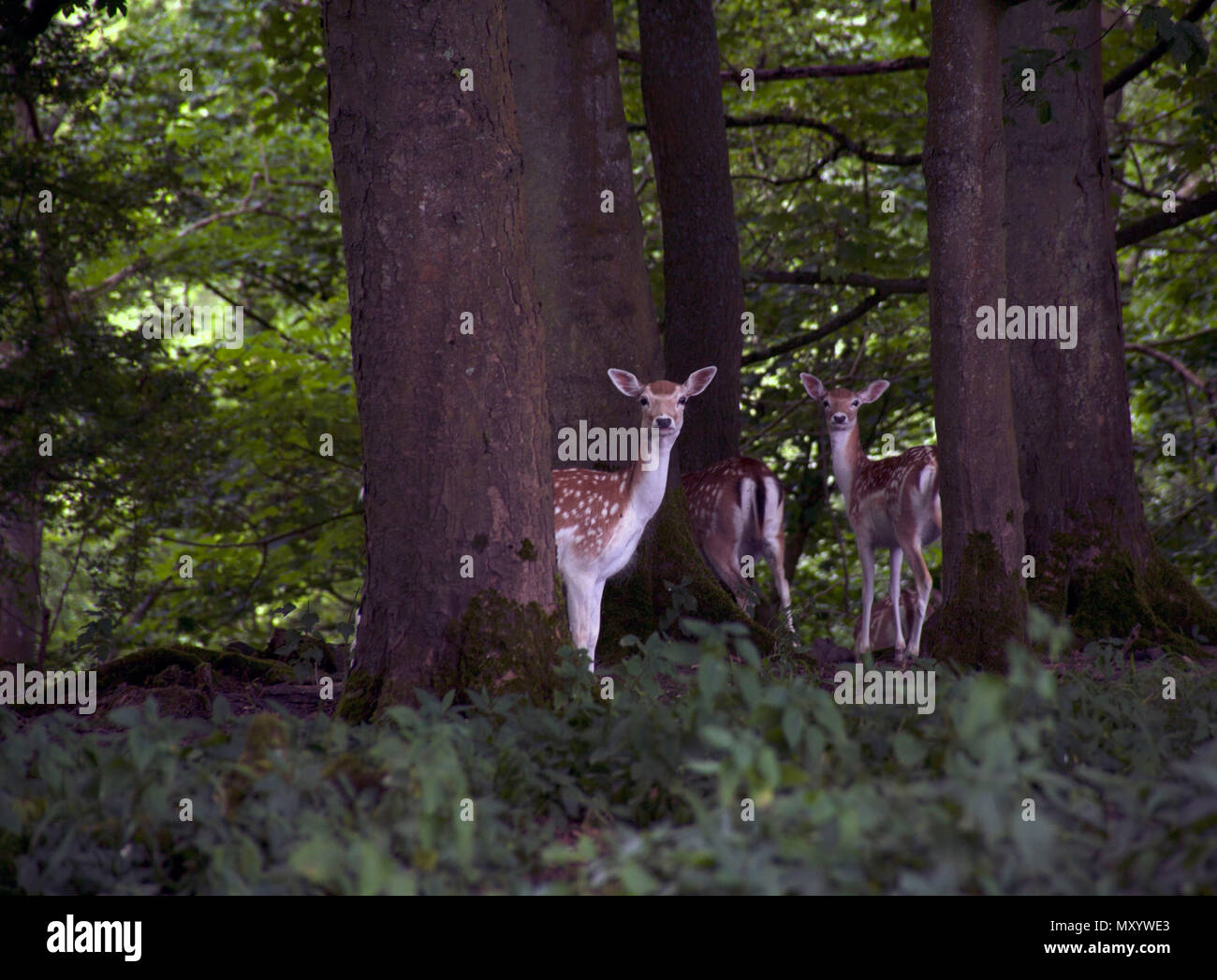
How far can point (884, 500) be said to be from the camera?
32.5 ft

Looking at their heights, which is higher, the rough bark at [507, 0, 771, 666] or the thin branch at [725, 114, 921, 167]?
the thin branch at [725, 114, 921, 167]

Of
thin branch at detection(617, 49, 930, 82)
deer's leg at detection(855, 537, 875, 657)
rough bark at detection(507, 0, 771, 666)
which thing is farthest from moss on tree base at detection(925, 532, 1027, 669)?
thin branch at detection(617, 49, 930, 82)

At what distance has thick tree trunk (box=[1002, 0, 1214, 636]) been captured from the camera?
26.1ft

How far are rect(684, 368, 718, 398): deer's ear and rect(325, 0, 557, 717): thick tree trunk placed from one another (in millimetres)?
3191

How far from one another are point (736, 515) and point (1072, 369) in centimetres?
276

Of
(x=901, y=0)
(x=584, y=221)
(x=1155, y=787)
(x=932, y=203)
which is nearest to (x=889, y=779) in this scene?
(x=1155, y=787)

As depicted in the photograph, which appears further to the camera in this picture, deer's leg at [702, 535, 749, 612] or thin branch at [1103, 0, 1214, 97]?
deer's leg at [702, 535, 749, 612]

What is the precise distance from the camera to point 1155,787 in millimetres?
2512

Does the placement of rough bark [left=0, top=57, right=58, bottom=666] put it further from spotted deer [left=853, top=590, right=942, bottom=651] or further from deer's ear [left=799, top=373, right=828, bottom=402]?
spotted deer [left=853, top=590, right=942, bottom=651]

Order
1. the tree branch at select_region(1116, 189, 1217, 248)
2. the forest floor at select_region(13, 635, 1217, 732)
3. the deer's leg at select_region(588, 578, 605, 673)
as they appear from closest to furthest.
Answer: the forest floor at select_region(13, 635, 1217, 732) < the deer's leg at select_region(588, 578, 605, 673) < the tree branch at select_region(1116, 189, 1217, 248)

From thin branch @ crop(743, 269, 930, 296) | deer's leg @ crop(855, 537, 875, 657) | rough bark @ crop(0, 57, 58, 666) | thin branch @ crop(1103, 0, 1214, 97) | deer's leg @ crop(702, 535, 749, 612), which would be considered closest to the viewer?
thin branch @ crop(1103, 0, 1214, 97)

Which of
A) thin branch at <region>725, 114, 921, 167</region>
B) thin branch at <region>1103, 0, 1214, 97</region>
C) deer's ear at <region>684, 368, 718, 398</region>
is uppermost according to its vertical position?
thin branch at <region>725, 114, 921, 167</region>

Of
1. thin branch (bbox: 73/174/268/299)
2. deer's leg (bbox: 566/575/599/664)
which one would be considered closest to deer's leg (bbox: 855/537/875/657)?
deer's leg (bbox: 566/575/599/664)
